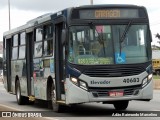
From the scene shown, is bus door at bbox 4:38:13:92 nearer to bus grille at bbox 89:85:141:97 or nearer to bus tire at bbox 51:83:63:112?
bus tire at bbox 51:83:63:112

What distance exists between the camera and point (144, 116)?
15.4 meters

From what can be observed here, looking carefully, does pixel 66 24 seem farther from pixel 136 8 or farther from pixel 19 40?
pixel 19 40

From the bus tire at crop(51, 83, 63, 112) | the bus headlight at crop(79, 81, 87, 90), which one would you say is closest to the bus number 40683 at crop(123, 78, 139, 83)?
the bus headlight at crop(79, 81, 87, 90)

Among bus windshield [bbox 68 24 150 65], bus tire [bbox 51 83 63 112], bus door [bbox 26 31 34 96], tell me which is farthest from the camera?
bus door [bbox 26 31 34 96]

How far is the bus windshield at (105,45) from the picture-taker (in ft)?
51.4

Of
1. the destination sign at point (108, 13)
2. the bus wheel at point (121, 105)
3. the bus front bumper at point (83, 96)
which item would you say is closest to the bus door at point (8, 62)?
the bus wheel at point (121, 105)

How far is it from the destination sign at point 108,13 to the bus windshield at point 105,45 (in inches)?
11.6

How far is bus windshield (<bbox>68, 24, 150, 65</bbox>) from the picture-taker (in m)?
15.7

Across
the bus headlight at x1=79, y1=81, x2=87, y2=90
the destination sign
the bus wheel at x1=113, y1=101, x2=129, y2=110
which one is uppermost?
the destination sign

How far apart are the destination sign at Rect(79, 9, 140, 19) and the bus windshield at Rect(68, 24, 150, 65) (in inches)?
11.6

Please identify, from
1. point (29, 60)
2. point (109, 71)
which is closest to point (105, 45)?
point (109, 71)

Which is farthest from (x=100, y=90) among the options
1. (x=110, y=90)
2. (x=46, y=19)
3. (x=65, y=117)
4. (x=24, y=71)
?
(x=24, y=71)

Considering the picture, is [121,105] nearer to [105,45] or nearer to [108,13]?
[105,45]

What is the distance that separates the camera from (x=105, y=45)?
51.8ft
